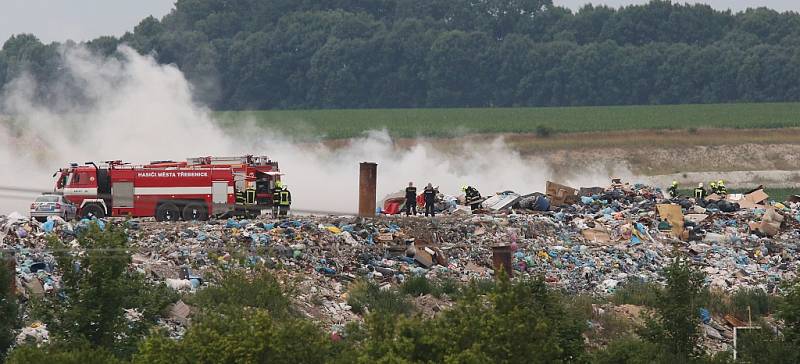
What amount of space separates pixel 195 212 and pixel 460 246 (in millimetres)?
7537

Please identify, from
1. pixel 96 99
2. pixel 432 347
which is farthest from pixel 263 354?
pixel 96 99

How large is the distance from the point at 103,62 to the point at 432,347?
65.6 meters

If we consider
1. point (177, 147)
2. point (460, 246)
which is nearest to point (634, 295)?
point (460, 246)

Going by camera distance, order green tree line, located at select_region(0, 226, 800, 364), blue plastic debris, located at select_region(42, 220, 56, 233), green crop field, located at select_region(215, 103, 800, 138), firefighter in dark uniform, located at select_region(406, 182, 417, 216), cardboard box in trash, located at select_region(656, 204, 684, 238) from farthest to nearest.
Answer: green crop field, located at select_region(215, 103, 800, 138), cardboard box in trash, located at select_region(656, 204, 684, 238), firefighter in dark uniform, located at select_region(406, 182, 417, 216), blue plastic debris, located at select_region(42, 220, 56, 233), green tree line, located at select_region(0, 226, 800, 364)

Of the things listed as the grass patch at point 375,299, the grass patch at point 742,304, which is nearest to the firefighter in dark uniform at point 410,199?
the grass patch at point 375,299

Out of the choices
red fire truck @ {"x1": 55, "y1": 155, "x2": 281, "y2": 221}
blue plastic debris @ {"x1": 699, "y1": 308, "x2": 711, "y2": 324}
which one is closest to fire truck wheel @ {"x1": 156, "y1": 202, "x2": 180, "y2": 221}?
red fire truck @ {"x1": 55, "y1": 155, "x2": 281, "y2": 221}

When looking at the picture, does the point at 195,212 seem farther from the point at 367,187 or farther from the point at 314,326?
A: the point at 314,326

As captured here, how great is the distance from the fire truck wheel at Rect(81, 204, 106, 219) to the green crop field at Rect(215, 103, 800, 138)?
38.7 meters

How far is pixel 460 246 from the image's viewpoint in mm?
43844

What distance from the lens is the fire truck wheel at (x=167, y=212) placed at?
151 feet

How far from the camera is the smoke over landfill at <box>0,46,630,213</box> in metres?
68.1

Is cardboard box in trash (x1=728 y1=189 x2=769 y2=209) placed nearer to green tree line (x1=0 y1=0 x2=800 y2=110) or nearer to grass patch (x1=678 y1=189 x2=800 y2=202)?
grass patch (x1=678 y1=189 x2=800 y2=202)

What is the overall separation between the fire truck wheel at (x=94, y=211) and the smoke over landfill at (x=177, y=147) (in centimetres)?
1442

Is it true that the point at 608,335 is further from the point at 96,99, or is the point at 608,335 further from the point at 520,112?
the point at 520,112
